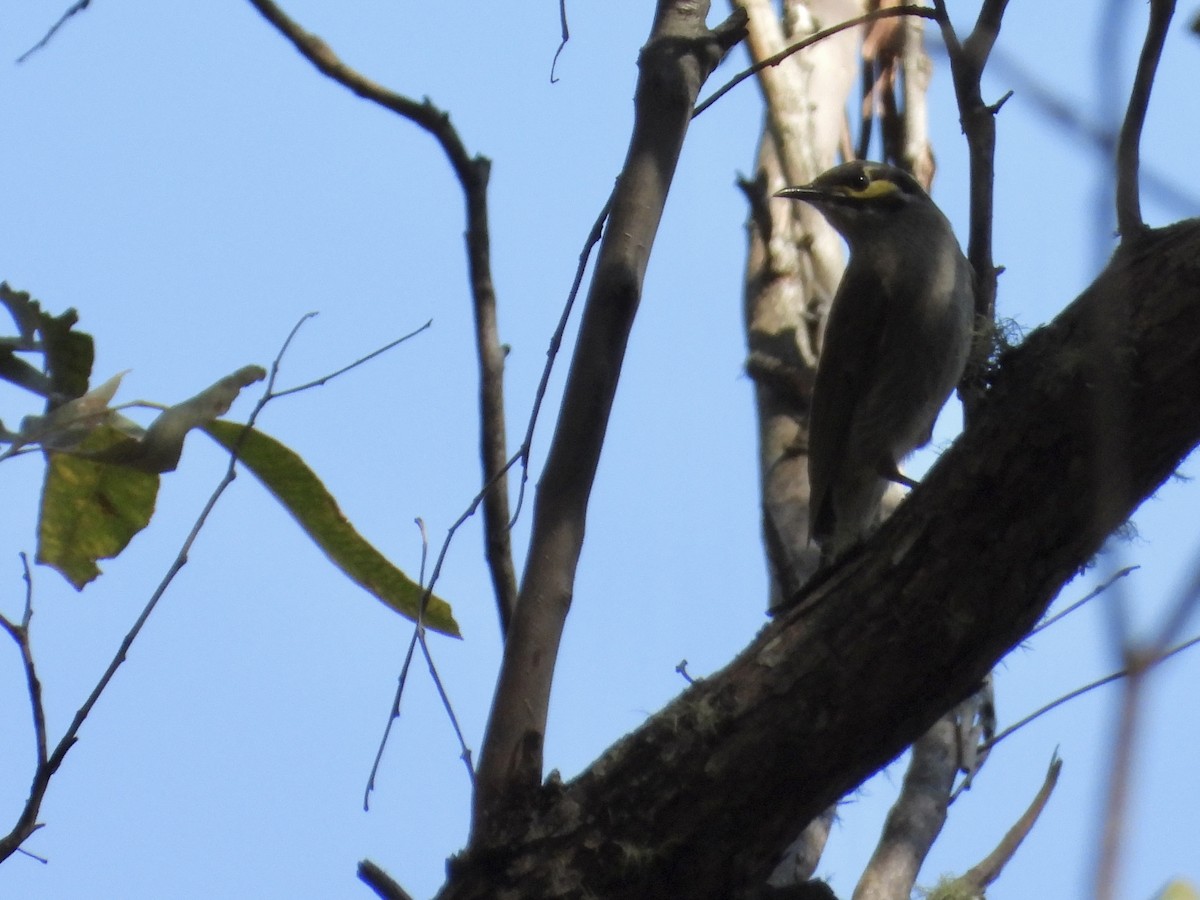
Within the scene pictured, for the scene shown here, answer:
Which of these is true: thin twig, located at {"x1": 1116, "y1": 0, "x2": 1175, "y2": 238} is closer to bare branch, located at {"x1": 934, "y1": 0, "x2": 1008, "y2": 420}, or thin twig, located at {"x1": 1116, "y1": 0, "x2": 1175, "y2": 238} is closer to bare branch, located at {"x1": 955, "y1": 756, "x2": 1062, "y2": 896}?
bare branch, located at {"x1": 934, "y1": 0, "x2": 1008, "y2": 420}

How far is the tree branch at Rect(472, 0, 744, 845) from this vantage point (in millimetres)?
2762

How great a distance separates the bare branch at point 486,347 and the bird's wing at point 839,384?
5.62 feet

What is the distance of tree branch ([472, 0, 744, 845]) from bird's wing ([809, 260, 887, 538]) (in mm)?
1673

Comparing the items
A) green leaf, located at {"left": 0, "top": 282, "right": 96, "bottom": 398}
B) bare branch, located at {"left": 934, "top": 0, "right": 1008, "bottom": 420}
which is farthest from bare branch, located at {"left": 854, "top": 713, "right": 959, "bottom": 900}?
green leaf, located at {"left": 0, "top": 282, "right": 96, "bottom": 398}

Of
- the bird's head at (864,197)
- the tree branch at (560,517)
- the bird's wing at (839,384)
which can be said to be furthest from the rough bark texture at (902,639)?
the bird's head at (864,197)

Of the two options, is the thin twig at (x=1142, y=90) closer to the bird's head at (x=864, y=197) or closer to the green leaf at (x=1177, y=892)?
the green leaf at (x=1177, y=892)

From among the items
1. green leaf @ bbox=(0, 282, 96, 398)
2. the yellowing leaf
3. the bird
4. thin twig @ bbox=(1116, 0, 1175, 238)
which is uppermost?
the bird

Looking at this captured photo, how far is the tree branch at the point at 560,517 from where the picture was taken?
9.06 feet

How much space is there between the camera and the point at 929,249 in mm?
4711

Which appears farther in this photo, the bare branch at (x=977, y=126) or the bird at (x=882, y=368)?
the bird at (x=882, y=368)

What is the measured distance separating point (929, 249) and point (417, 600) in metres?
2.79

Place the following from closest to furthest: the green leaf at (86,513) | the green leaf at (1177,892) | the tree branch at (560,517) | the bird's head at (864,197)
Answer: the green leaf at (1177,892) → the green leaf at (86,513) → the tree branch at (560,517) → the bird's head at (864,197)

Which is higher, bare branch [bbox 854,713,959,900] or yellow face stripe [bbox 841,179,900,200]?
yellow face stripe [bbox 841,179,900,200]

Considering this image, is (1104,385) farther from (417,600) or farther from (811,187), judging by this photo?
(811,187)
